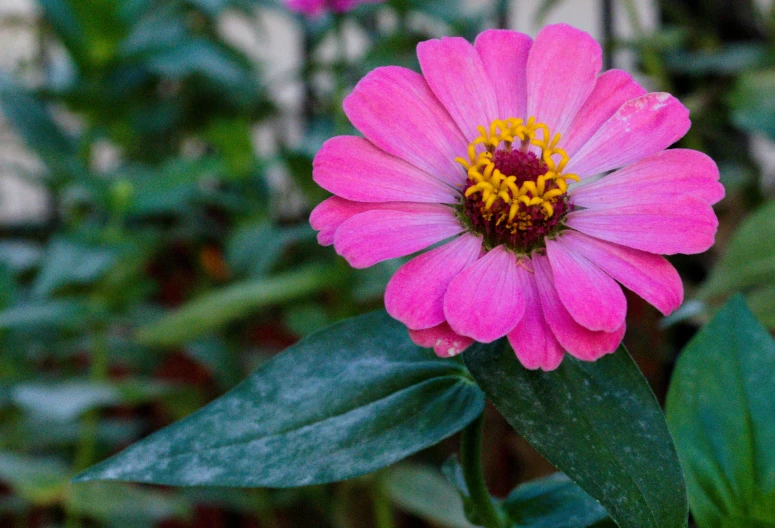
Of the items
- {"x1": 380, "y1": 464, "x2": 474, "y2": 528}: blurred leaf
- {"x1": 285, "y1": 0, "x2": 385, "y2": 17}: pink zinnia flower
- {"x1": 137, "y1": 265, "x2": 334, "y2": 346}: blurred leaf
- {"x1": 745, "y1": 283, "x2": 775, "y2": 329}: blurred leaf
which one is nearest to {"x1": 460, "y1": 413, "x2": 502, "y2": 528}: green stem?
{"x1": 745, "y1": 283, "x2": 775, "y2": 329}: blurred leaf

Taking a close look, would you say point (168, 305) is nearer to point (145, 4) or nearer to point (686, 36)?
point (145, 4)

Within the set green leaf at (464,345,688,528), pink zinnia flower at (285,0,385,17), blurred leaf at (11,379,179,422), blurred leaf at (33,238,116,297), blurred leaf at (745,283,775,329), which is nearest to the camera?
green leaf at (464,345,688,528)

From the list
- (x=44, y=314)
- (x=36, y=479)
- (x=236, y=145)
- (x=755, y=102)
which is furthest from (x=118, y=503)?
(x=755, y=102)

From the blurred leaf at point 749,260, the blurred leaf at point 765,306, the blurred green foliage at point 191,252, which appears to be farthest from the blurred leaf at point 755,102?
the blurred leaf at point 765,306

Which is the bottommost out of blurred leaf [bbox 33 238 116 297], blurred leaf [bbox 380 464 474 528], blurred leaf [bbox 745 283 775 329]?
blurred leaf [bbox 380 464 474 528]

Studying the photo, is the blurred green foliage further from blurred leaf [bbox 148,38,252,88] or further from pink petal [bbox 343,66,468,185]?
pink petal [bbox 343,66,468,185]

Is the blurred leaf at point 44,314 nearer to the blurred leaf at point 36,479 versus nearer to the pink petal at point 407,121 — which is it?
the blurred leaf at point 36,479

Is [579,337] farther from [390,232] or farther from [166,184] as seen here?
[166,184]

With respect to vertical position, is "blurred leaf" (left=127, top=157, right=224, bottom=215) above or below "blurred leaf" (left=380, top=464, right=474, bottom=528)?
above
